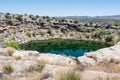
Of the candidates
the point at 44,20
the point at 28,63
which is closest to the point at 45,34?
the point at 44,20

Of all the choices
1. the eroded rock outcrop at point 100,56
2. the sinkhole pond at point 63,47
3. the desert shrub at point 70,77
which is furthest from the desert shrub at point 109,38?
the desert shrub at point 70,77

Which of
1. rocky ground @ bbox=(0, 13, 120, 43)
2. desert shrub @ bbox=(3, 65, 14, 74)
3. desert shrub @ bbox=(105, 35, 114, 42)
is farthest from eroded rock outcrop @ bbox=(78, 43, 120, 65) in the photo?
desert shrub @ bbox=(105, 35, 114, 42)

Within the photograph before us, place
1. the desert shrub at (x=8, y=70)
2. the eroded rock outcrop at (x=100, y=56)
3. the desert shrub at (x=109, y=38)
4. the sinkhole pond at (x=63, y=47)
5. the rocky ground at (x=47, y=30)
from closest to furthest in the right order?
the desert shrub at (x=8, y=70)
the eroded rock outcrop at (x=100, y=56)
the sinkhole pond at (x=63, y=47)
the desert shrub at (x=109, y=38)
the rocky ground at (x=47, y=30)

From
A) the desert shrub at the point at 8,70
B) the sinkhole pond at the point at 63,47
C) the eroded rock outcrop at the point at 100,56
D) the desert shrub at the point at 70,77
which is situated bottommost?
the sinkhole pond at the point at 63,47

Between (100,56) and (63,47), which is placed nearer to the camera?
(100,56)

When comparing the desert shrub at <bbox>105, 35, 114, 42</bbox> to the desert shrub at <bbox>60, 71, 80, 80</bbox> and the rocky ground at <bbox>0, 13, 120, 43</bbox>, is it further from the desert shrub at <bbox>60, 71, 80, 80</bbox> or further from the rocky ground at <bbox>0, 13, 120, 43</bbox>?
the desert shrub at <bbox>60, 71, 80, 80</bbox>

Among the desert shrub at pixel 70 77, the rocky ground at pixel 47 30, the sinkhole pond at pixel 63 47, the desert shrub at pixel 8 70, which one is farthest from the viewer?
the rocky ground at pixel 47 30

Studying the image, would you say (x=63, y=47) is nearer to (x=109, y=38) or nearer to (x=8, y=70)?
(x=109, y=38)

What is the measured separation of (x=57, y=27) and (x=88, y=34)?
14.8m

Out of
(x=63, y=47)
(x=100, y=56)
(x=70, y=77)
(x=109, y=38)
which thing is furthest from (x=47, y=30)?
(x=70, y=77)

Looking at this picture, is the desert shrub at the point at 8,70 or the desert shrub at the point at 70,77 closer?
the desert shrub at the point at 70,77

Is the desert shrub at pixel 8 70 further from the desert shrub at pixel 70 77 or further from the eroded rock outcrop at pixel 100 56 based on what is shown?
the eroded rock outcrop at pixel 100 56

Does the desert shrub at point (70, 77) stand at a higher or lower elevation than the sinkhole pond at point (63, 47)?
higher

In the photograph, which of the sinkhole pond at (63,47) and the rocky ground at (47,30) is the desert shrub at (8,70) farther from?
the rocky ground at (47,30)
